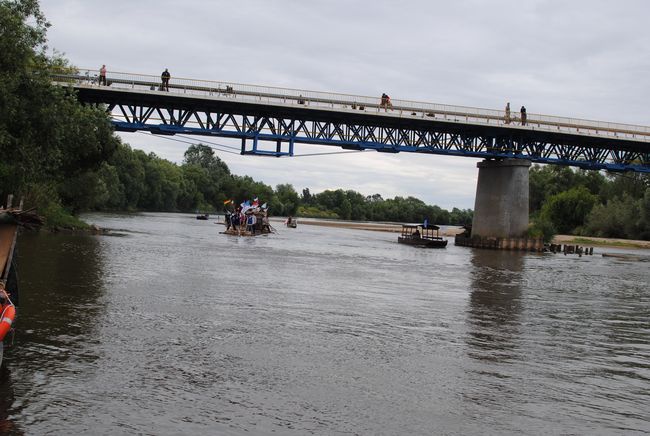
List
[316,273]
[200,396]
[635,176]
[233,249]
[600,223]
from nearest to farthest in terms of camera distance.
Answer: [200,396] → [316,273] → [233,249] → [600,223] → [635,176]

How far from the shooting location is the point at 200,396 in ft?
39.1

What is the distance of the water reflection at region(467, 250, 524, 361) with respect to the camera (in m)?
17.5

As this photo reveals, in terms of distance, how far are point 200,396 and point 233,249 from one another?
130 ft

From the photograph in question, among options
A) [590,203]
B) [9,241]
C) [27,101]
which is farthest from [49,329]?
[590,203]

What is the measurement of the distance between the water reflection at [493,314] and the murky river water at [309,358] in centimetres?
11

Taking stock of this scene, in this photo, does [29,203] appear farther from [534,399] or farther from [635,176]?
[635,176]

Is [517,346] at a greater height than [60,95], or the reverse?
[60,95]

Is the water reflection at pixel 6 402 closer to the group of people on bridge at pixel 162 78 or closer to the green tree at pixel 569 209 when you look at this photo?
the group of people on bridge at pixel 162 78

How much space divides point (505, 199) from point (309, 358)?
65058mm

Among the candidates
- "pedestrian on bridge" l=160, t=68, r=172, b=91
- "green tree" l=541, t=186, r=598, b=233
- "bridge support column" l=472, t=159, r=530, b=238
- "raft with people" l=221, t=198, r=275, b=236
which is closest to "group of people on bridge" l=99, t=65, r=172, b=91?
"pedestrian on bridge" l=160, t=68, r=172, b=91

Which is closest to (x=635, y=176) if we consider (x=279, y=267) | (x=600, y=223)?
(x=600, y=223)

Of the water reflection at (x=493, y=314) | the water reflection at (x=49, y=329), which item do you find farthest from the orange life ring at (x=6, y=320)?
the water reflection at (x=493, y=314)

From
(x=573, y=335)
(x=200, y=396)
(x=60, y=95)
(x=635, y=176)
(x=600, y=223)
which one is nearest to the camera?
(x=200, y=396)

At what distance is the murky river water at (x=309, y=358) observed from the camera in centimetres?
1112
